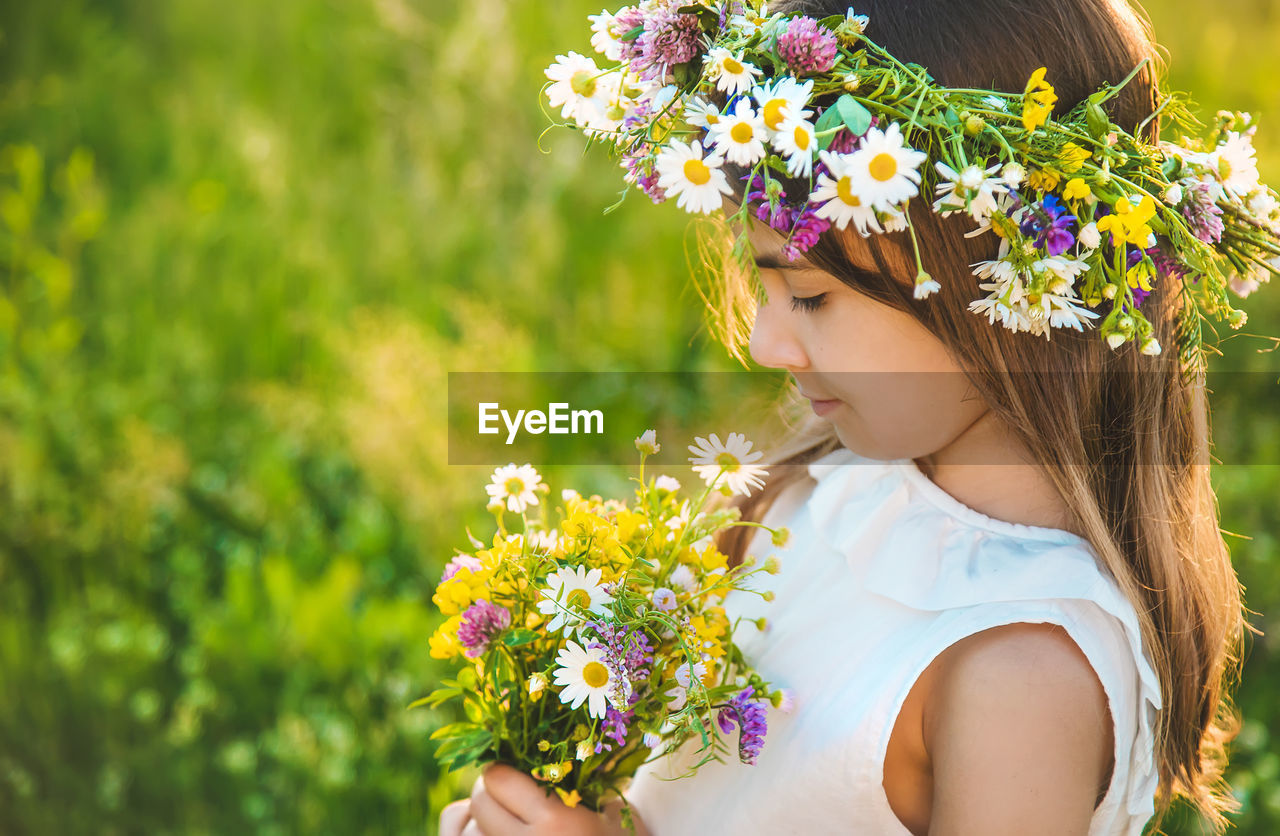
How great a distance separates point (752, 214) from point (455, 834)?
842 mm

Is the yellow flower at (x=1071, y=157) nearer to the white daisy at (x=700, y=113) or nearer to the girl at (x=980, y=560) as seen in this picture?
the girl at (x=980, y=560)

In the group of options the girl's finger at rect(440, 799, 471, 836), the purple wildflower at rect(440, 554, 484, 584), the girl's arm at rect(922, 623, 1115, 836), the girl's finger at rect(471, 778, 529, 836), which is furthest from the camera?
the girl's finger at rect(440, 799, 471, 836)

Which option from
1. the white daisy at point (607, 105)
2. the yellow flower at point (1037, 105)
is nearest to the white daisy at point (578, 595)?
the white daisy at point (607, 105)

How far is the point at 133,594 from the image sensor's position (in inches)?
102

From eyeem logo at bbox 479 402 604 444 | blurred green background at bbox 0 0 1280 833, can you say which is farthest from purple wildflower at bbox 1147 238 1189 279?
eyeem logo at bbox 479 402 604 444

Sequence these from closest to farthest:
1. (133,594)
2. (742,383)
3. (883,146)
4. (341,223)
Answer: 1. (883,146)
2. (133,594)
3. (742,383)
4. (341,223)

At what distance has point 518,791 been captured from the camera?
3.79ft

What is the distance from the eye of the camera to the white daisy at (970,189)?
2.91 feet

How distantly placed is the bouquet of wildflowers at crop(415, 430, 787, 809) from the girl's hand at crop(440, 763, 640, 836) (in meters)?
0.03

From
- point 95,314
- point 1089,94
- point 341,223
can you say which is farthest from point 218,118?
point 1089,94

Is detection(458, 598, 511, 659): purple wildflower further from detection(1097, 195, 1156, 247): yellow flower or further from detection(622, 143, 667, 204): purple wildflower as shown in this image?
detection(1097, 195, 1156, 247): yellow flower

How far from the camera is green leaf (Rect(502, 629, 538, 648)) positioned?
1.00 meters

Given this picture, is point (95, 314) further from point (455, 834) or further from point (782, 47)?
point (782, 47)

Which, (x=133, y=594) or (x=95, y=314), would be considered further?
(x=95, y=314)
